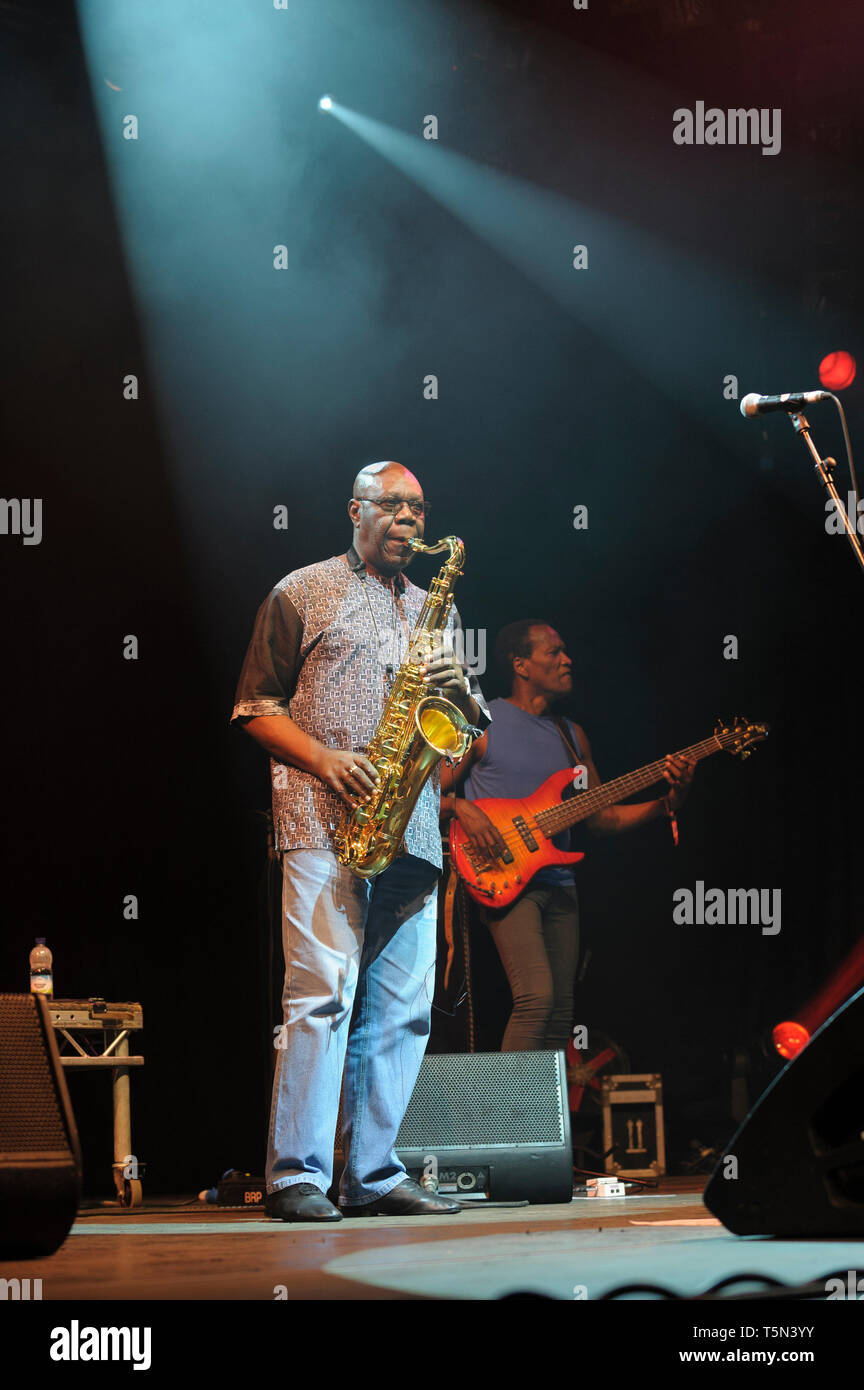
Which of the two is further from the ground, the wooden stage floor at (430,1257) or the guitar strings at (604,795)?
the guitar strings at (604,795)

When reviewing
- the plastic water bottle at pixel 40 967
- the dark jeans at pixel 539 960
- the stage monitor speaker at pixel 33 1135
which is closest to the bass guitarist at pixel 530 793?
the dark jeans at pixel 539 960

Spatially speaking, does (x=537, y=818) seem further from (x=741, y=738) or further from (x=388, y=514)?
(x=388, y=514)

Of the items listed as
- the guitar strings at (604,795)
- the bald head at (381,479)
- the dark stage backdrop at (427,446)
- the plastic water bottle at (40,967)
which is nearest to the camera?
the bald head at (381,479)

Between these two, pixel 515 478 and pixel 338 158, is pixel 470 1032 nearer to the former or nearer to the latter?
pixel 515 478

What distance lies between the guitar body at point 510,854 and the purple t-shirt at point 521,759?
0.04 metres

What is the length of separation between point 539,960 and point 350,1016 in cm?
212

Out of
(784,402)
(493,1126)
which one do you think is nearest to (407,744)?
(493,1126)

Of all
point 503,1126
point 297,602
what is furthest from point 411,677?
point 503,1126

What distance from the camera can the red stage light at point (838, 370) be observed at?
14.5 feet

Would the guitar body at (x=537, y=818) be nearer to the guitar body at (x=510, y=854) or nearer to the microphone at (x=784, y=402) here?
the guitar body at (x=510, y=854)

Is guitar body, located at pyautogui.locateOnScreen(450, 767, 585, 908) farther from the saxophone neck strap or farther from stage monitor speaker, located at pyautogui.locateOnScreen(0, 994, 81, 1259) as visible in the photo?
stage monitor speaker, located at pyautogui.locateOnScreen(0, 994, 81, 1259)

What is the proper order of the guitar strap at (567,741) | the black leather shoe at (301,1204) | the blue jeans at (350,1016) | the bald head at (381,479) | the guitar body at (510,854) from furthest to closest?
1. the guitar strap at (567,741)
2. the guitar body at (510,854)
3. the bald head at (381,479)
4. the blue jeans at (350,1016)
5. the black leather shoe at (301,1204)

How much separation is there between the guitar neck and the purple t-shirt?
2.6 inches
